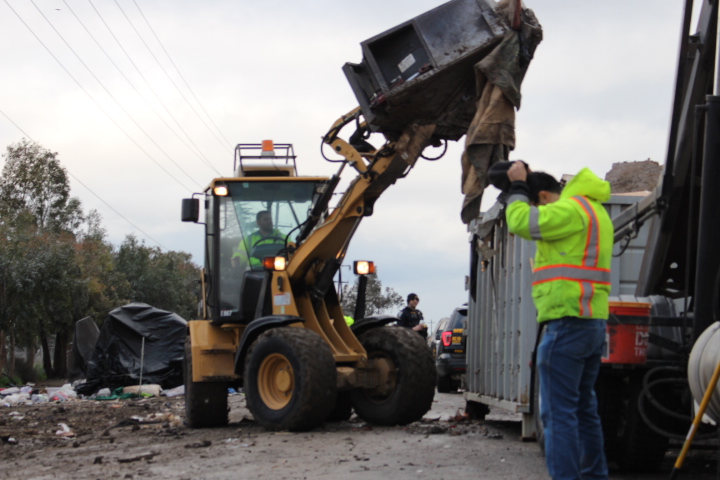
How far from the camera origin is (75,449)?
9.78 metres

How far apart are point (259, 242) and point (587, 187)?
686cm

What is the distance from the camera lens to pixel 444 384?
63.4 feet

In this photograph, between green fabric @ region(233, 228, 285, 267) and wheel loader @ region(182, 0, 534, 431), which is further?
green fabric @ region(233, 228, 285, 267)

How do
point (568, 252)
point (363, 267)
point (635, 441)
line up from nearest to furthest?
point (568, 252), point (635, 441), point (363, 267)

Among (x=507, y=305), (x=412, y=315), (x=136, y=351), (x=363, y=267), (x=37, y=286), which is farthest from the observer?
(x=37, y=286)

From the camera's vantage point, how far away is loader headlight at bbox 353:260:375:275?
12.0 metres

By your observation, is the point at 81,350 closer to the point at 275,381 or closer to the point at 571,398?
the point at 275,381

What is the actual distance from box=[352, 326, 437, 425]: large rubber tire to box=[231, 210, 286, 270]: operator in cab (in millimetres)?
1612

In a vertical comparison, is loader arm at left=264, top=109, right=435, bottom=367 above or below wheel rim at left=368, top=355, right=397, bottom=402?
above

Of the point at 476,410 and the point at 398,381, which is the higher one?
the point at 398,381

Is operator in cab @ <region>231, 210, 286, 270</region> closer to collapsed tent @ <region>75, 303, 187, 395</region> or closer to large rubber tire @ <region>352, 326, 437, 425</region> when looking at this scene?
large rubber tire @ <region>352, 326, 437, 425</region>

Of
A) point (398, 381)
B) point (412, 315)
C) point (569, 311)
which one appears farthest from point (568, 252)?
point (412, 315)

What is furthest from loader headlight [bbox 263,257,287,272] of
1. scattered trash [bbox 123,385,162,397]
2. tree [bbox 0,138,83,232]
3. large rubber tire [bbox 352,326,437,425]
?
tree [bbox 0,138,83,232]

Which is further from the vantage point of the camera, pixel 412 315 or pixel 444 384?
pixel 444 384
